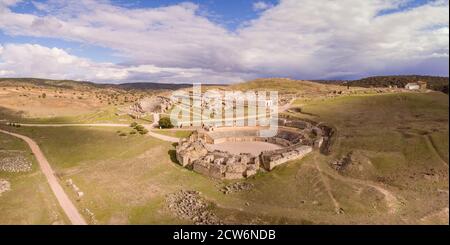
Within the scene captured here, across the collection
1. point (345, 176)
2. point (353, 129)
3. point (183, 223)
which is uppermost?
point (353, 129)

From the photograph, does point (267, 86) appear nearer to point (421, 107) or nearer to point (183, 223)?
point (421, 107)

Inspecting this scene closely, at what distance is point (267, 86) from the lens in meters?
169

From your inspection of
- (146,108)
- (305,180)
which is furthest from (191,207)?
(146,108)

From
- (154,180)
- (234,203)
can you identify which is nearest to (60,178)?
(154,180)

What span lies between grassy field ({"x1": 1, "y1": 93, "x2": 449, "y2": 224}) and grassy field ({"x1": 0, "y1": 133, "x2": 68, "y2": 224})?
2558 millimetres

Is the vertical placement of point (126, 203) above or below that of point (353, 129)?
below

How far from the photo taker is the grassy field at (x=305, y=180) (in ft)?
99.1

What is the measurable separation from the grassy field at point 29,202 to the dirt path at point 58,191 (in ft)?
1.55

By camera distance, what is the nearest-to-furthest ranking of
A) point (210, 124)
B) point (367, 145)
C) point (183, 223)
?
point (183, 223)
point (367, 145)
point (210, 124)

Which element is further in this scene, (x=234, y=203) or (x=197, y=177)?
(x=197, y=177)

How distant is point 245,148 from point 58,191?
31.0 m

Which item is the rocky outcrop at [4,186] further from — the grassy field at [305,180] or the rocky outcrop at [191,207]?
the rocky outcrop at [191,207]
